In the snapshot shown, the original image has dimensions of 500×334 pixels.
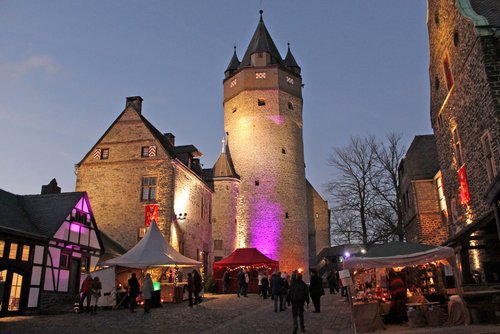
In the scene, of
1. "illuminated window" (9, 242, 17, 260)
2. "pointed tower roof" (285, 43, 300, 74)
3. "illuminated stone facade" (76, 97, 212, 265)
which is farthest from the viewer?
"pointed tower roof" (285, 43, 300, 74)

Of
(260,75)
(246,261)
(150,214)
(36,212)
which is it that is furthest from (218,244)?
(36,212)

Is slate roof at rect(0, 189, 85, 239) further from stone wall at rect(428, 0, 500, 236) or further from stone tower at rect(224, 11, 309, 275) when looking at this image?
stone tower at rect(224, 11, 309, 275)

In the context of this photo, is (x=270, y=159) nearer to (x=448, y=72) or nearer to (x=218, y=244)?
(x=218, y=244)

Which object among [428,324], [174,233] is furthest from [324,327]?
[174,233]

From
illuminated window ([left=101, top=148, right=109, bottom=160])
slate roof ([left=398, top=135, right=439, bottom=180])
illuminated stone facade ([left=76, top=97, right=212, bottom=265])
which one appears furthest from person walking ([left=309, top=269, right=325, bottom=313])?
illuminated window ([left=101, top=148, right=109, bottom=160])

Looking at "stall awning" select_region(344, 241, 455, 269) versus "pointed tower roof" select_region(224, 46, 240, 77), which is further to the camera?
"pointed tower roof" select_region(224, 46, 240, 77)

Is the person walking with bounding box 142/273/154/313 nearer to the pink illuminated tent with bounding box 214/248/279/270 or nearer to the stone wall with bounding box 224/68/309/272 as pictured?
the pink illuminated tent with bounding box 214/248/279/270

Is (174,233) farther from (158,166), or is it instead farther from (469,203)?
(469,203)

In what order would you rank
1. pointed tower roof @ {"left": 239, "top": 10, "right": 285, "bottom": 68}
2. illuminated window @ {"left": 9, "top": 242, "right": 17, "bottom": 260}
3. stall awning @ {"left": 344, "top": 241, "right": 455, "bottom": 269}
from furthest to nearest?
pointed tower roof @ {"left": 239, "top": 10, "right": 285, "bottom": 68} < illuminated window @ {"left": 9, "top": 242, "right": 17, "bottom": 260} < stall awning @ {"left": 344, "top": 241, "right": 455, "bottom": 269}

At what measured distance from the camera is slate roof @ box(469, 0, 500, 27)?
13711 mm

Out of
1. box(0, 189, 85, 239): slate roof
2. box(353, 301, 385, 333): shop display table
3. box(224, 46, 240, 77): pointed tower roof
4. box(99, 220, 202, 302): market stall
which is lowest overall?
box(353, 301, 385, 333): shop display table

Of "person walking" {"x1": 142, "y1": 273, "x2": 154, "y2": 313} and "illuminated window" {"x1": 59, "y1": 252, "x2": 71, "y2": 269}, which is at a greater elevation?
"illuminated window" {"x1": 59, "y1": 252, "x2": 71, "y2": 269}

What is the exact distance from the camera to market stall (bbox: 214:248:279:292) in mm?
26755

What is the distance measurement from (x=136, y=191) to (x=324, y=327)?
16.4 metres
